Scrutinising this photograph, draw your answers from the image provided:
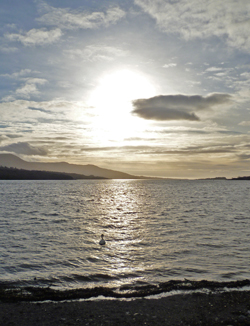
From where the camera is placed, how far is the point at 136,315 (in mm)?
10883

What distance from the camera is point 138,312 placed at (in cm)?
1115

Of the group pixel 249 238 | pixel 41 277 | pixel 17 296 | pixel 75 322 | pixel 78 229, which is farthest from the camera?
pixel 78 229

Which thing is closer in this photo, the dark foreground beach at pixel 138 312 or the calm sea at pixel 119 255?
the dark foreground beach at pixel 138 312

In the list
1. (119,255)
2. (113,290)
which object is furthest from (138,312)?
(119,255)

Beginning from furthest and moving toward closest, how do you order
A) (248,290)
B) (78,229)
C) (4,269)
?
(78,229)
(4,269)
(248,290)

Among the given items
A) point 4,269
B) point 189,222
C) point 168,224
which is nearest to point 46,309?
point 4,269

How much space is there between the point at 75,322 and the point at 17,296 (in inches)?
166

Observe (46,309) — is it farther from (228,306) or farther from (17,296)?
(228,306)

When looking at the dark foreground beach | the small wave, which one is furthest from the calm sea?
the dark foreground beach

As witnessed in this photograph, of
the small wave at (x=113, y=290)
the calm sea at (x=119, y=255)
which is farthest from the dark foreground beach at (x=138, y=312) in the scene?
the calm sea at (x=119, y=255)

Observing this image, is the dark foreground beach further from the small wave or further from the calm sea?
the calm sea

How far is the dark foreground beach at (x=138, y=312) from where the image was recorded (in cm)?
1030

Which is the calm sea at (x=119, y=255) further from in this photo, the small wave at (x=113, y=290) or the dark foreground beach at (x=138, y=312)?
the dark foreground beach at (x=138, y=312)

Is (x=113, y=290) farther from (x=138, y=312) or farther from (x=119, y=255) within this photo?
(x=119, y=255)
